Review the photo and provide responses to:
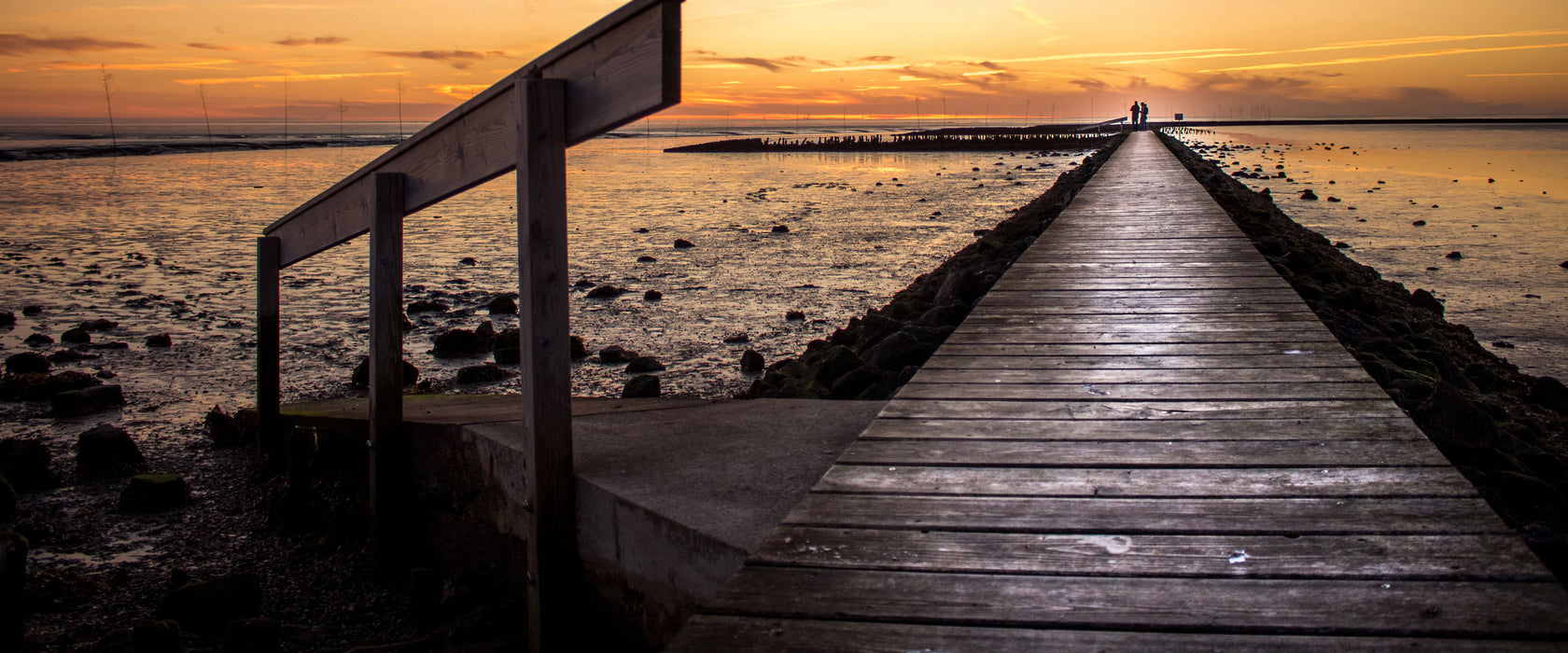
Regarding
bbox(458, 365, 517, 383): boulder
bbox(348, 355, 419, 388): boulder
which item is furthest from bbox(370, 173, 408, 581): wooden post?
bbox(458, 365, 517, 383): boulder

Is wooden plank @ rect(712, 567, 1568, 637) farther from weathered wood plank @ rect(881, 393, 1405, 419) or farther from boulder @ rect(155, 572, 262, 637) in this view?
boulder @ rect(155, 572, 262, 637)

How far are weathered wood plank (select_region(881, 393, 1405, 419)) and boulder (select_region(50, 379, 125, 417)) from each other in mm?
5233

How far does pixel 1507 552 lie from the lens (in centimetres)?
191

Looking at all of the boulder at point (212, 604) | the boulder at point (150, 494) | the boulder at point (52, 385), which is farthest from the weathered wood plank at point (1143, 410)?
the boulder at point (52, 385)

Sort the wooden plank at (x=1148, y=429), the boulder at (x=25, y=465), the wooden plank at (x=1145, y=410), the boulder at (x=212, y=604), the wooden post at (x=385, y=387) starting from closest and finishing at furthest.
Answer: the wooden plank at (x=1148, y=429) → the wooden plank at (x=1145, y=410) → the boulder at (x=212, y=604) → the wooden post at (x=385, y=387) → the boulder at (x=25, y=465)

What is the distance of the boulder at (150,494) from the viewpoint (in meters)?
4.52

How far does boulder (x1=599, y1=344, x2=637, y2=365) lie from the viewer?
7.25m

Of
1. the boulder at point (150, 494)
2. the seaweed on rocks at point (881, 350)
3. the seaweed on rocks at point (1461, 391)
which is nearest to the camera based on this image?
the seaweed on rocks at point (1461, 391)

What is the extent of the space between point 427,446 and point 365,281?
7.71 metres

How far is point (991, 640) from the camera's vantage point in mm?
1719

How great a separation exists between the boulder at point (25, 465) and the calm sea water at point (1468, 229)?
9680mm

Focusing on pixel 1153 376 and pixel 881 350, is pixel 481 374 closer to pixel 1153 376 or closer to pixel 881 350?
pixel 881 350

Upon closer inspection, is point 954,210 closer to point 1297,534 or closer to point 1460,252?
point 1460,252

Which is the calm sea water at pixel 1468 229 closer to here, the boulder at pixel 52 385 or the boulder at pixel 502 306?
the boulder at pixel 502 306
